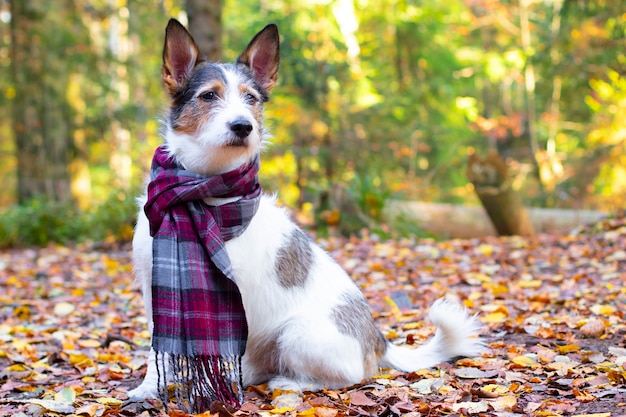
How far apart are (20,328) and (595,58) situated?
9.18 m

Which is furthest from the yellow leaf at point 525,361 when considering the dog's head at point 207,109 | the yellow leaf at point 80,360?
the yellow leaf at point 80,360

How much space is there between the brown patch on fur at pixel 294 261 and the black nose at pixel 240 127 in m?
0.70

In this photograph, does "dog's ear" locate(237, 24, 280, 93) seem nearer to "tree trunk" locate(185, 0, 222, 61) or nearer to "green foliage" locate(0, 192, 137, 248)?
"tree trunk" locate(185, 0, 222, 61)

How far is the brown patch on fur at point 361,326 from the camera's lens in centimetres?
358

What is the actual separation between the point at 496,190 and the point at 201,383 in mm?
7160

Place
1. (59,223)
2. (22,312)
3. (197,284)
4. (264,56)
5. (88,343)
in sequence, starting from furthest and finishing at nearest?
(59,223), (22,312), (88,343), (264,56), (197,284)

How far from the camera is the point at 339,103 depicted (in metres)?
13.3

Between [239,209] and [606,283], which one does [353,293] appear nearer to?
[239,209]

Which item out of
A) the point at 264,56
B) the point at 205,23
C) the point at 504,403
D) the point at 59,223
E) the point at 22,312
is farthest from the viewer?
the point at 59,223

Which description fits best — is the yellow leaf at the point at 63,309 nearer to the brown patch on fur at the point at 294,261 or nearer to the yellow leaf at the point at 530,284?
the brown patch on fur at the point at 294,261

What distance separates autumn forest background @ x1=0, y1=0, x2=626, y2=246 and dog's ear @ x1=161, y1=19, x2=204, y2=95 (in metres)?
5.37

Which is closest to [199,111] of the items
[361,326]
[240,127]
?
[240,127]

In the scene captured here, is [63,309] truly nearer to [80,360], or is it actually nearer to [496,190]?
[80,360]

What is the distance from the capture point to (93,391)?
3.64 m
